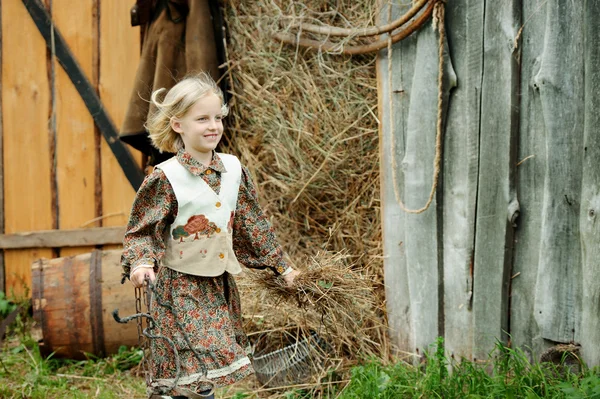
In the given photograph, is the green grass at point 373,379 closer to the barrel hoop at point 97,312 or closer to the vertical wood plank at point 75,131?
the barrel hoop at point 97,312

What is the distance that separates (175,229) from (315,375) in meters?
1.34

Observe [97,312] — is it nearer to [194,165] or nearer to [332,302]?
[332,302]

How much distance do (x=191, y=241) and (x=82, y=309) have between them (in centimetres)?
192

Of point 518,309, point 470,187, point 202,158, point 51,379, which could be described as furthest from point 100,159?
point 518,309

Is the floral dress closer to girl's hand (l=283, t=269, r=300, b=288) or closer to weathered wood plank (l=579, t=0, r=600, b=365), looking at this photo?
girl's hand (l=283, t=269, r=300, b=288)

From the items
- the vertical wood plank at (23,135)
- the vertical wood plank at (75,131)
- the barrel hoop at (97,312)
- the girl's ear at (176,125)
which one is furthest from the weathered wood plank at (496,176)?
the vertical wood plank at (23,135)

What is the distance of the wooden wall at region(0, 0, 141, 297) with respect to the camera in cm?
528

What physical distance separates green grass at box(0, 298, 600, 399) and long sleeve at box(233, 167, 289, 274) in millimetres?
815

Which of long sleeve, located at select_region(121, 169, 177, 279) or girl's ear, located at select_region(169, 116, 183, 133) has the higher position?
girl's ear, located at select_region(169, 116, 183, 133)

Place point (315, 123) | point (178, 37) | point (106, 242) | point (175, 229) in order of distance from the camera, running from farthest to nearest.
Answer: point (106, 242) → point (178, 37) → point (315, 123) → point (175, 229)

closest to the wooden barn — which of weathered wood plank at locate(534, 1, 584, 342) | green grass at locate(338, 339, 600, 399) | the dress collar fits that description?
weathered wood plank at locate(534, 1, 584, 342)

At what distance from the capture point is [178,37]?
470 cm

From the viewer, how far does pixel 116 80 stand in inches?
207

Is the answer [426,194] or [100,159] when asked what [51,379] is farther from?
[426,194]
